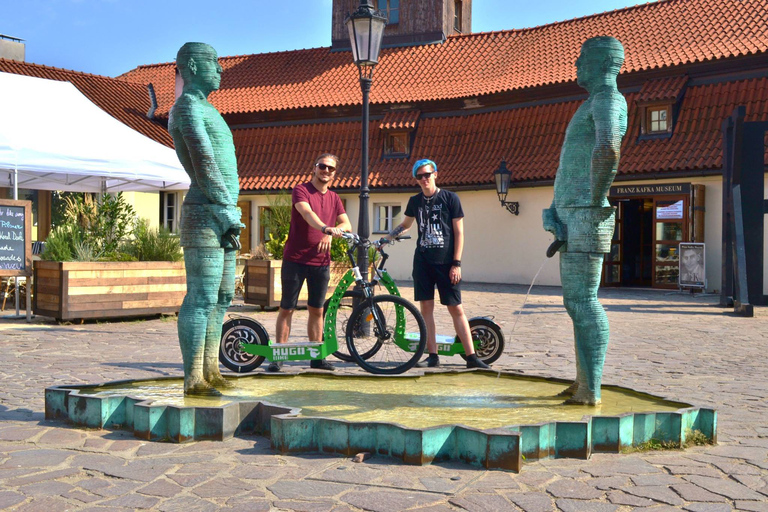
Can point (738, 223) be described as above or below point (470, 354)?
above

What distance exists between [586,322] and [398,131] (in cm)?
2283

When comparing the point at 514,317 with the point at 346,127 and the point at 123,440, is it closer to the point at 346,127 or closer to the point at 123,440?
the point at 123,440

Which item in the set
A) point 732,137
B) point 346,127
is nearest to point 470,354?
point 732,137

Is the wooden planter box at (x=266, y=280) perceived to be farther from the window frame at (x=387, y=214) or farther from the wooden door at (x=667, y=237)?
the window frame at (x=387, y=214)

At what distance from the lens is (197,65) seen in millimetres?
5852

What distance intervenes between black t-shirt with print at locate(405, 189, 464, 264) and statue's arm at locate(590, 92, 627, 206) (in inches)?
88.7

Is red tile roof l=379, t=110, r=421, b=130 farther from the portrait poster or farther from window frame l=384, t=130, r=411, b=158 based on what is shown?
the portrait poster

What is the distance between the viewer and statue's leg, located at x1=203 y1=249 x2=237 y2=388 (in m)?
5.98

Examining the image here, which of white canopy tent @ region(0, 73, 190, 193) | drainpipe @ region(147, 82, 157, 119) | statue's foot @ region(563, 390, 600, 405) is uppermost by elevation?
drainpipe @ region(147, 82, 157, 119)

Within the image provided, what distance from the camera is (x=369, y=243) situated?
317 inches

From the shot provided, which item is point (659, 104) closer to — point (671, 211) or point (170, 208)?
point (671, 211)

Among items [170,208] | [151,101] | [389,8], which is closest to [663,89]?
[389,8]

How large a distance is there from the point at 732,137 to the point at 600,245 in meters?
11.5

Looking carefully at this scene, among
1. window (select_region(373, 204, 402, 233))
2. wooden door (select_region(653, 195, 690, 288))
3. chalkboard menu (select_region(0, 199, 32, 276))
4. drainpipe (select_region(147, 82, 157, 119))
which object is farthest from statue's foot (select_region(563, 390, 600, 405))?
drainpipe (select_region(147, 82, 157, 119))
